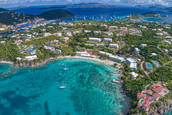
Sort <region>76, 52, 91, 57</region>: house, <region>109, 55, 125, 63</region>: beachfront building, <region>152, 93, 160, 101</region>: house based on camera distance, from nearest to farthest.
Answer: <region>152, 93, 160, 101</region>: house
<region>109, 55, 125, 63</region>: beachfront building
<region>76, 52, 91, 57</region>: house

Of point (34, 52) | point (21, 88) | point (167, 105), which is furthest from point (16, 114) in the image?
point (167, 105)

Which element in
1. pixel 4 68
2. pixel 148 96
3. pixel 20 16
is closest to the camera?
pixel 148 96

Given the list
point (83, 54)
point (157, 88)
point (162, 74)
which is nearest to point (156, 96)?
point (157, 88)

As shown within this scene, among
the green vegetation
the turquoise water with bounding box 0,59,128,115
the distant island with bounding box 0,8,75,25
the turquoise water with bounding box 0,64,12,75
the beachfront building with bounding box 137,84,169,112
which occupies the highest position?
the distant island with bounding box 0,8,75,25

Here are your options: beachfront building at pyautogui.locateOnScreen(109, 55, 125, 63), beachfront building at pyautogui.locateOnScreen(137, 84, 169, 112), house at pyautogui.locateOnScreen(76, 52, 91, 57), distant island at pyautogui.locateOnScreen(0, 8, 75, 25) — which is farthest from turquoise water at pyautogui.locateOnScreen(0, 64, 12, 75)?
distant island at pyautogui.locateOnScreen(0, 8, 75, 25)

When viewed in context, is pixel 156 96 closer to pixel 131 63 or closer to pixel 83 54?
pixel 131 63

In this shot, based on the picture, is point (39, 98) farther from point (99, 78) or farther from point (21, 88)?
point (99, 78)

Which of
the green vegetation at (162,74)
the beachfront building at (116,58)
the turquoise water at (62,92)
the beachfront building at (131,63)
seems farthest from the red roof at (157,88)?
the beachfront building at (116,58)

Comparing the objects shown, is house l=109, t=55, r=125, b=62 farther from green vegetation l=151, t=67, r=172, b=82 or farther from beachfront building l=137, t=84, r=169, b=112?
beachfront building l=137, t=84, r=169, b=112
